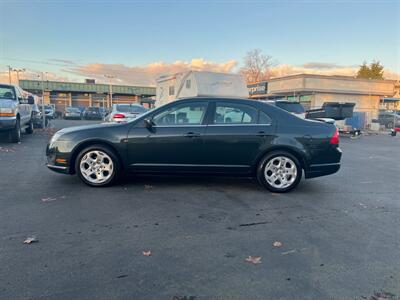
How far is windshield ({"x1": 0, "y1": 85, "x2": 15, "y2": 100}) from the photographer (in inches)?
391

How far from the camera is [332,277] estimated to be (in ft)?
8.76

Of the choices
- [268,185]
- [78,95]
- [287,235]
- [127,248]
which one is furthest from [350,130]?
[78,95]

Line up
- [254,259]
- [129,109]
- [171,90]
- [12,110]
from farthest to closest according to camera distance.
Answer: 1. [171,90]
2. [129,109]
3. [12,110]
4. [254,259]

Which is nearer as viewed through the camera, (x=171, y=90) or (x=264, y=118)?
(x=264, y=118)

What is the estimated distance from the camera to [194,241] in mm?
3281

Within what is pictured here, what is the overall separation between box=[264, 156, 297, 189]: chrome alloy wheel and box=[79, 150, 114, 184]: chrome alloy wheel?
271 centimetres

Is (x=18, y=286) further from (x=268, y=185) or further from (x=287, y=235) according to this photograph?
(x=268, y=185)

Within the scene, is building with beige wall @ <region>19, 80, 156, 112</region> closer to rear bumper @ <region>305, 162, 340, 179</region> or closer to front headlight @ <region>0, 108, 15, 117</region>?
front headlight @ <region>0, 108, 15, 117</region>

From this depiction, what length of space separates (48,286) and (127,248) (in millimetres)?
822

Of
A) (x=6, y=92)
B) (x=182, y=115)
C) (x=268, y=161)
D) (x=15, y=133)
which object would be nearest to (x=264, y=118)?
(x=268, y=161)

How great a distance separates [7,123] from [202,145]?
7330 millimetres

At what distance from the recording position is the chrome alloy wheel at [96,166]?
203 inches

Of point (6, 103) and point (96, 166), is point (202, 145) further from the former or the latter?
point (6, 103)

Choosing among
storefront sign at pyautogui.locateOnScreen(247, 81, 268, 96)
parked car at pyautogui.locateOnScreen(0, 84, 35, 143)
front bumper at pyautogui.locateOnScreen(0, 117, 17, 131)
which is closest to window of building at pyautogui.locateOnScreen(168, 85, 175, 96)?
parked car at pyautogui.locateOnScreen(0, 84, 35, 143)
